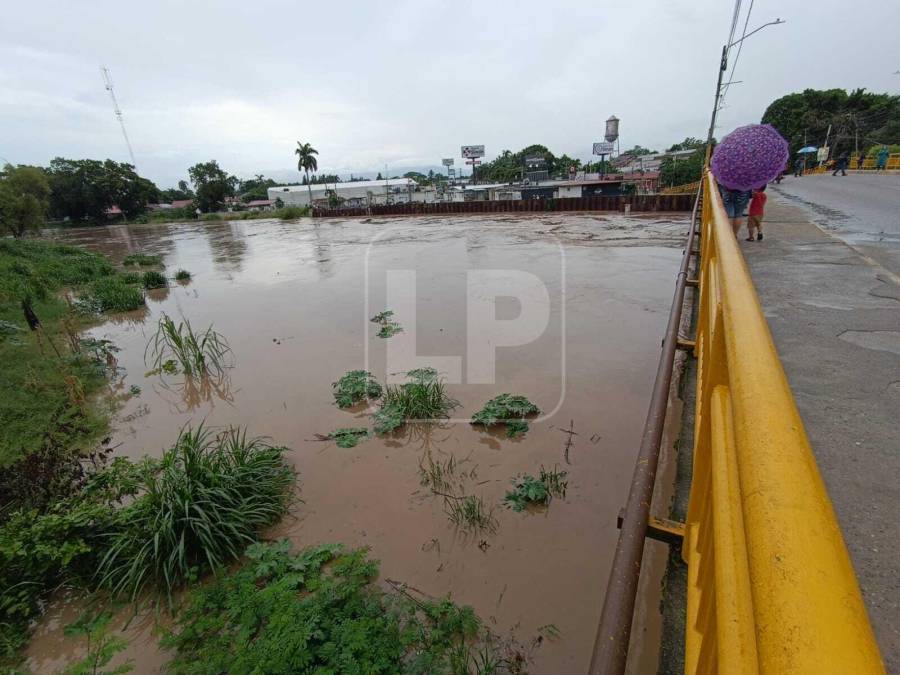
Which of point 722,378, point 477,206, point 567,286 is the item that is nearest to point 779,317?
point 722,378

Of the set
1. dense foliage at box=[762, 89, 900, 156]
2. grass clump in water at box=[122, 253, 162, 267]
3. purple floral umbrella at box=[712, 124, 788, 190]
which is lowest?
grass clump in water at box=[122, 253, 162, 267]

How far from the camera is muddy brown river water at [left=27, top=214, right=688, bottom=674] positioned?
279 cm

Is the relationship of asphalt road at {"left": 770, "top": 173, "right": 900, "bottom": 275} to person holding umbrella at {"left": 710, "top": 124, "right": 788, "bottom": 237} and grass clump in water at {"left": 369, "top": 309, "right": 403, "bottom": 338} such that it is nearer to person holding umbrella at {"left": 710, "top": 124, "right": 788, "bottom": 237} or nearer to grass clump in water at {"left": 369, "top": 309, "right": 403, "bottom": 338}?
person holding umbrella at {"left": 710, "top": 124, "right": 788, "bottom": 237}

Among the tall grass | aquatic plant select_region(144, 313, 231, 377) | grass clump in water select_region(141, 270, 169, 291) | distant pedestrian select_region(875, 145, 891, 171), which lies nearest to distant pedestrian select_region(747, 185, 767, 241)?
the tall grass

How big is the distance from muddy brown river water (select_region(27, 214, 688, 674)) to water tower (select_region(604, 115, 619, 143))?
199 ft

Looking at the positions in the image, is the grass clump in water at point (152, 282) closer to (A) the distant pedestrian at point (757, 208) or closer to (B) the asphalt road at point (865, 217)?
(A) the distant pedestrian at point (757, 208)

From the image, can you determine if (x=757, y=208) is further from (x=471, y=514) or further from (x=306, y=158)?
(x=306, y=158)

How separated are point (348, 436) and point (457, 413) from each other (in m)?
1.17

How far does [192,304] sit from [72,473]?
7811 millimetres

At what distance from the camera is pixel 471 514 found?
3.32 m

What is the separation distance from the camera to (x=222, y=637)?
243cm

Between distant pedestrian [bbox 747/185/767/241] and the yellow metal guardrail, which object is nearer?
the yellow metal guardrail

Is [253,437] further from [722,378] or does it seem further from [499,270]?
[499,270]

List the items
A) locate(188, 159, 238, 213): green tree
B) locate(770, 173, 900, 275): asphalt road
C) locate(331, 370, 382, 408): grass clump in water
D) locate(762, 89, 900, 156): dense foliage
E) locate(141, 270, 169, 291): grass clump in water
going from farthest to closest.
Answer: locate(188, 159, 238, 213): green tree → locate(762, 89, 900, 156): dense foliage → locate(141, 270, 169, 291): grass clump in water → locate(770, 173, 900, 275): asphalt road → locate(331, 370, 382, 408): grass clump in water
